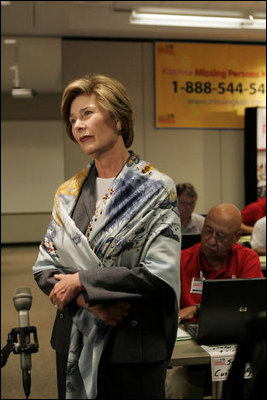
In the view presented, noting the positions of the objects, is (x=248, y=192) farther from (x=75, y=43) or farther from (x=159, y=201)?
(x=159, y=201)

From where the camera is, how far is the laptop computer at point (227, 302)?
179cm

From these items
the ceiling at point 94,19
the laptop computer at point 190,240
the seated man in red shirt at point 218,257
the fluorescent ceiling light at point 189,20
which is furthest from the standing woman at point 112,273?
the ceiling at point 94,19

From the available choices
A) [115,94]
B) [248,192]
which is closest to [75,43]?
[248,192]

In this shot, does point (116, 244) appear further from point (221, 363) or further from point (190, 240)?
point (190, 240)

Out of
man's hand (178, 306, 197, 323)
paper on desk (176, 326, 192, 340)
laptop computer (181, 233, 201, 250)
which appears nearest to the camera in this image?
paper on desk (176, 326, 192, 340)

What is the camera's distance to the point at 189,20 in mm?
4902

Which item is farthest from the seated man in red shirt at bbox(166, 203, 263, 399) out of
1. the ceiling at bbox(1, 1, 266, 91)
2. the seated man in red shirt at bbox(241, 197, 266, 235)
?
the seated man in red shirt at bbox(241, 197, 266, 235)

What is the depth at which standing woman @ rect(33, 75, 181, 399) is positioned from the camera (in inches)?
52.9

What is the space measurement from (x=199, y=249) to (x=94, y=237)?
3.69ft

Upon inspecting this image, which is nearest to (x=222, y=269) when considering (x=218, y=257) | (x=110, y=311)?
(x=218, y=257)

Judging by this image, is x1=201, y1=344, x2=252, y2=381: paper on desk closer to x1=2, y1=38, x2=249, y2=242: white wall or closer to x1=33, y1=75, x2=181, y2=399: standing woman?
x1=33, y1=75, x2=181, y2=399: standing woman

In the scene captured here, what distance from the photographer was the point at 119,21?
219 inches

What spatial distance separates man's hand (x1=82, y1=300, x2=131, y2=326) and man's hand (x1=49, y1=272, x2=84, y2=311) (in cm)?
3

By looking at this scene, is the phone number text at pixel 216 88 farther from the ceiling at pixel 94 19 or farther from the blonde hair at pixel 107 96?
the blonde hair at pixel 107 96
